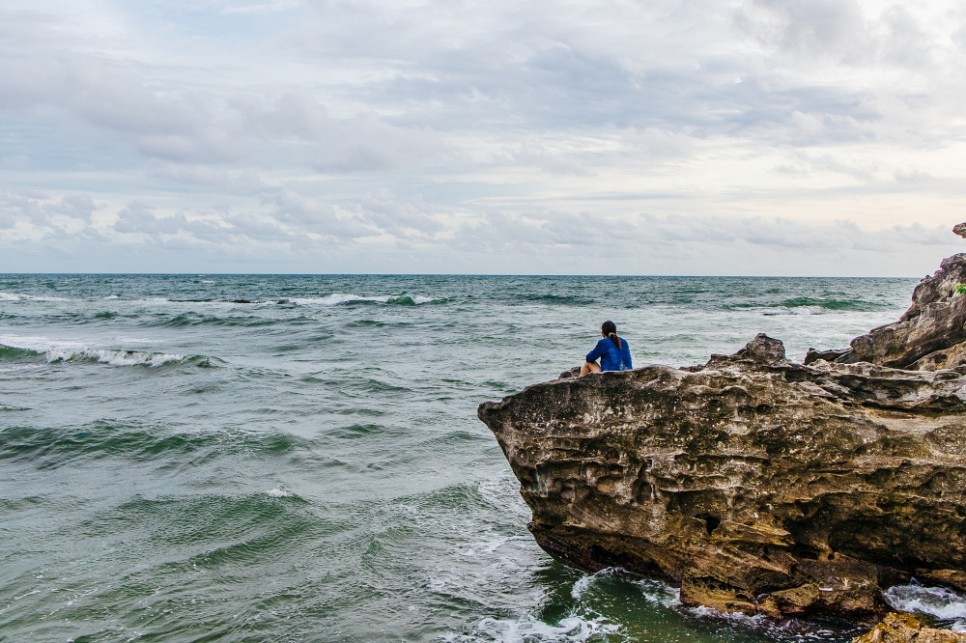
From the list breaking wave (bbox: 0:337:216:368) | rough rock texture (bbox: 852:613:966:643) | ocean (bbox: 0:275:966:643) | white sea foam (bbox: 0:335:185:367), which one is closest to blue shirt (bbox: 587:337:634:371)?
ocean (bbox: 0:275:966:643)

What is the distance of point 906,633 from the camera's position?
5480mm

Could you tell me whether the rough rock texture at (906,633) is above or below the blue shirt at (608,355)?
below

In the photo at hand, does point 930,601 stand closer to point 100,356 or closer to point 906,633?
point 906,633

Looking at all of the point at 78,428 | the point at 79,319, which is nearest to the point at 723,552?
the point at 78,428

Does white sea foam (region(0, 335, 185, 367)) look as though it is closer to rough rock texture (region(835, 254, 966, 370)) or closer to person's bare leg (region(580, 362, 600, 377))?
person's bare leg (region(580, 362, 600, 377))

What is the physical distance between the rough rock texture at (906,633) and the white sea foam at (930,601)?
1.03 m

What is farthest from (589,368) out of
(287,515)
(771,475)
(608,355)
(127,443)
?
(127,443)

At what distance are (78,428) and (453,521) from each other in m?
8.91

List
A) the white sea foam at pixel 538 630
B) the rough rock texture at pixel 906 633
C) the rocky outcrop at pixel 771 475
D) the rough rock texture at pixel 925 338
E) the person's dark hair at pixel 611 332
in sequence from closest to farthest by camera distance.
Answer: the rough rock texture at pixel 906 633 → the rocky outcrop at pixel 771 475 → the white sea foam at pixel 538 630 → the person's dark hair at pixel 611 332 → the rough rock texture at pixel 925 338

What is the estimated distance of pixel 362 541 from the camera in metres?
9.41

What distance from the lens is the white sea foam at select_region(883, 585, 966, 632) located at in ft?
21.9

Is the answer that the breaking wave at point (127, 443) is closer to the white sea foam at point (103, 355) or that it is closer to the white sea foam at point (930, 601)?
the white sea foam at point (103, 355)

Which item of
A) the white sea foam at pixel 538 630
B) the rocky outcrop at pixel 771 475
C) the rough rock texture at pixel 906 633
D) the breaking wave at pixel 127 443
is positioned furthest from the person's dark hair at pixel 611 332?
the breaking wave at pixel 127 443

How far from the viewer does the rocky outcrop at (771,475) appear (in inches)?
266
